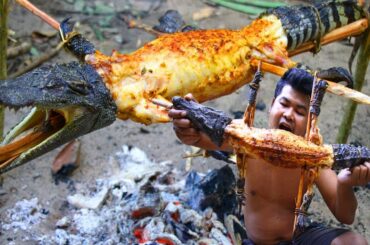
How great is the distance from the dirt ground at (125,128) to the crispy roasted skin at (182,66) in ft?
3.37

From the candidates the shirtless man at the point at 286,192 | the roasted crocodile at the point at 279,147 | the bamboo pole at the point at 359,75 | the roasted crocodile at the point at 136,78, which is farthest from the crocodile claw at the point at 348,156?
the bamboo pole at the point at 359,75

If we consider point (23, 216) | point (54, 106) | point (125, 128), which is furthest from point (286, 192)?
point (125, 128)

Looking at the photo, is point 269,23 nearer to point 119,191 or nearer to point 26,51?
point 119,191

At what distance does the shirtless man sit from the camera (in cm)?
233

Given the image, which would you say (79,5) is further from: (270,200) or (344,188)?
(344,188)

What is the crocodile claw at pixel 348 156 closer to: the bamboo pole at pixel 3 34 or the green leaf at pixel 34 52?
the bamboo pole at pixel 3 34

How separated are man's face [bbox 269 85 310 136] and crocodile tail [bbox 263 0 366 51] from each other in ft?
3.26

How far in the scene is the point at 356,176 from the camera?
2010mm

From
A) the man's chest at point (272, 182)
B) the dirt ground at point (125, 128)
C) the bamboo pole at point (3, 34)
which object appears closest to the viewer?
the man's chest at point (272, 182)

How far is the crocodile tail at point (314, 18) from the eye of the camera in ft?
10.7

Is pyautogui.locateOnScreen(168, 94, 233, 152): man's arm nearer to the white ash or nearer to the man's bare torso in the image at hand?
the man's bare torso

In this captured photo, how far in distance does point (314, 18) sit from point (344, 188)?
4.88 ft

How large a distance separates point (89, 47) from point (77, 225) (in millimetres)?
1162

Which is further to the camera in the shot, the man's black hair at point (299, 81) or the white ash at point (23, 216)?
the white ash at point (23, 216)
